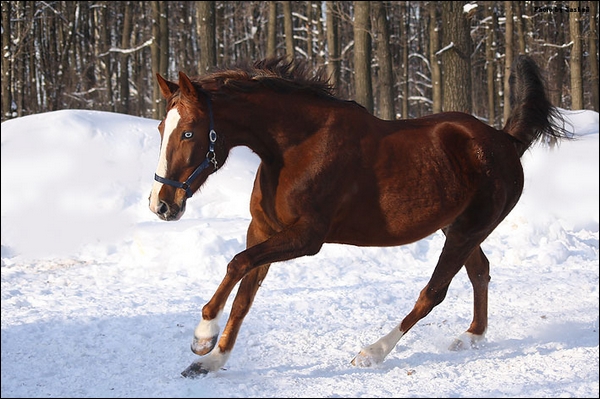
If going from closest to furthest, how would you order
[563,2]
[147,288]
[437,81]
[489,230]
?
[489,230], [147,288], [437,81], [563,2]

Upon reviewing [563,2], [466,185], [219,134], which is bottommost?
[466,185]

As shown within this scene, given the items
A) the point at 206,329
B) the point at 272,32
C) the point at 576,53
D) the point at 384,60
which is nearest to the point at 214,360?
the point at 206,329

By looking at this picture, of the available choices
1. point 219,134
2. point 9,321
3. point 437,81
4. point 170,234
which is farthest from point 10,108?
point 219,134

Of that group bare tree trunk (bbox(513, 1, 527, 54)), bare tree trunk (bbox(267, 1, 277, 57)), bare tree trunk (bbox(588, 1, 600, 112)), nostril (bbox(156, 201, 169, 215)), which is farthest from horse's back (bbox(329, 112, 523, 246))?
bare tree trunk (bbox(513, 1, 527, 54))

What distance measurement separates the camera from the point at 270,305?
5746 millimetres

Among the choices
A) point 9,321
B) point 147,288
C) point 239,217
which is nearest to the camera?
point 9,321

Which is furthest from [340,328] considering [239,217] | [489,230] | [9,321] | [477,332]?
[239,217]

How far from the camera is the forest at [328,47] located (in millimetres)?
13461

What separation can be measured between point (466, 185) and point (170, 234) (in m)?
4.19

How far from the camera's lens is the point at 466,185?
4418 millimetres

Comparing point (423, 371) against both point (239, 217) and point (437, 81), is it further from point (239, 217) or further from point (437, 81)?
point (437, 81)

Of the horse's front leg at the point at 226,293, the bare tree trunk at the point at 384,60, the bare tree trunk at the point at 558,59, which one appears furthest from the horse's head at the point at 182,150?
the bare tree trunk at the point at 558,59

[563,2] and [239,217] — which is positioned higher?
[563,2]

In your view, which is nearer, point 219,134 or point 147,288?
point 219,134
